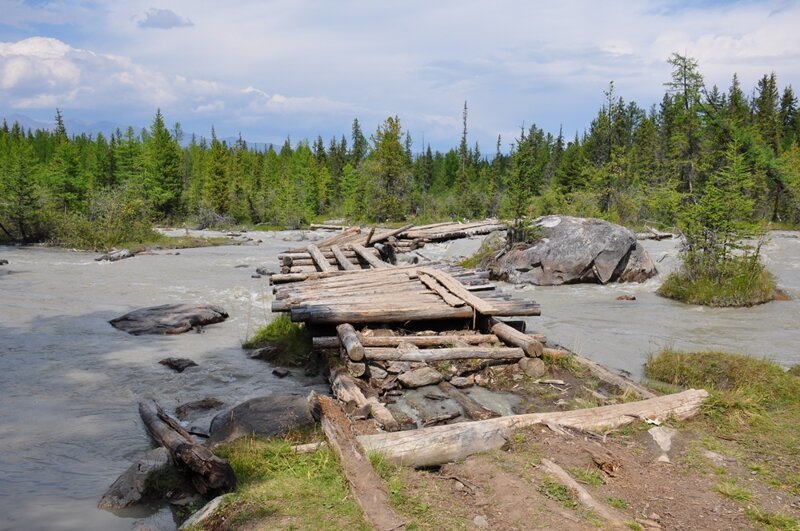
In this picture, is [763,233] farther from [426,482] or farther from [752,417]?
[426,482]

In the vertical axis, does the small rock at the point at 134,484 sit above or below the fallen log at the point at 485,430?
below

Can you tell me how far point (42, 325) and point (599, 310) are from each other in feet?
37.7

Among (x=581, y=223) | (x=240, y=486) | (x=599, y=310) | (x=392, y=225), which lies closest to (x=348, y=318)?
(x=240, y=486)

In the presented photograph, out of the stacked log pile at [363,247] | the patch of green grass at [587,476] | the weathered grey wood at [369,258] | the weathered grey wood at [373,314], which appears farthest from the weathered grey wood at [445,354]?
the weathered grey wood at [369,258]

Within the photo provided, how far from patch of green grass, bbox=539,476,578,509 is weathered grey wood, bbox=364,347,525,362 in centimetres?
303

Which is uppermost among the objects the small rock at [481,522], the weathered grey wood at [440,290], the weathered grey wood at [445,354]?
the weathered grey wood at [440,290]

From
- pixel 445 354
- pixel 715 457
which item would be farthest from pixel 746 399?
pixel 445 354

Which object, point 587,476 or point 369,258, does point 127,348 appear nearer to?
point 369,258

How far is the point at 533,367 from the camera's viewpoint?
6.81 meters

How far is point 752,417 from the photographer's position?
5.23m

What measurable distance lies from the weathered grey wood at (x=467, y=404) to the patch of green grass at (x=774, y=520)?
7.94ft

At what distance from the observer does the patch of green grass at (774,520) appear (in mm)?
3438

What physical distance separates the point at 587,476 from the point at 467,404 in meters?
1.96

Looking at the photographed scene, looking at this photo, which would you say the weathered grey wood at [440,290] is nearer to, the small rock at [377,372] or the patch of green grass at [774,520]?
the small rock at [377,372]
